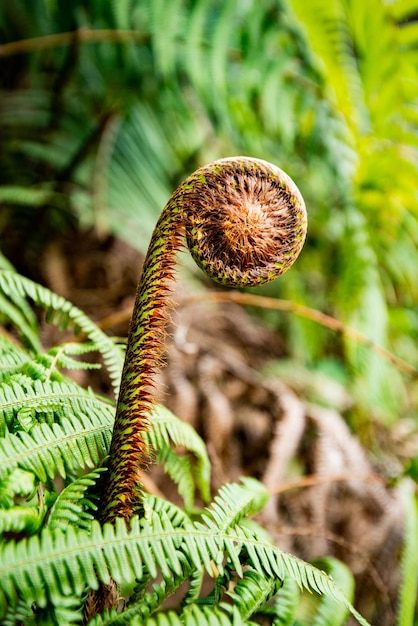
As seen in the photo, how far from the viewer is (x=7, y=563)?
503 millimetres

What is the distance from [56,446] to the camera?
0.65 meters

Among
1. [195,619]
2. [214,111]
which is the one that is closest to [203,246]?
[195,619]

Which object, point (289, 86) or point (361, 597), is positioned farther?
point (289, 86)

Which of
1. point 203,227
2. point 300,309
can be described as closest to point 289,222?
point 203,227

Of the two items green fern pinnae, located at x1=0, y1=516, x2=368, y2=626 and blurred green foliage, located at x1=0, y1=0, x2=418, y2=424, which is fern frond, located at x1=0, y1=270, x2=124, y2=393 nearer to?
green fern pinnae, located at x1=0, y1=516, x2=368, y2=626

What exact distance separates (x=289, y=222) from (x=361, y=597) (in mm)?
1254

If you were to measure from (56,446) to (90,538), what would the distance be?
5.3 inches

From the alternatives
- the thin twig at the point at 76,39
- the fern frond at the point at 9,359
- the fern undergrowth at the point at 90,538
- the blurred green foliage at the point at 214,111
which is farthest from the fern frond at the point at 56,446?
the thin twig at the point at 76,39

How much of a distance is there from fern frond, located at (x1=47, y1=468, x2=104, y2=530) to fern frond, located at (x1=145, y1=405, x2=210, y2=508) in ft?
0.49

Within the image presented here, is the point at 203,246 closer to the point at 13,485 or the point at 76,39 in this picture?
the point at 13,485

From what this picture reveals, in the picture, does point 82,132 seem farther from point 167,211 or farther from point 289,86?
point 167,211

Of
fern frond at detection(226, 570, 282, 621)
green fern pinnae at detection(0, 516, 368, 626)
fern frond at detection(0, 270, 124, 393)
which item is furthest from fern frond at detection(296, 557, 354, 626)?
fern frond at detection(0, 270, 124, 393)

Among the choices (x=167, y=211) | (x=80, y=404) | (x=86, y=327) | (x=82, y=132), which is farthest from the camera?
(x=82, y=132)

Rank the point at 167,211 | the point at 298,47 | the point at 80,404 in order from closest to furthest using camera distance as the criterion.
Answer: the point at 167,211
the point at 80,404
the point at 298,47
